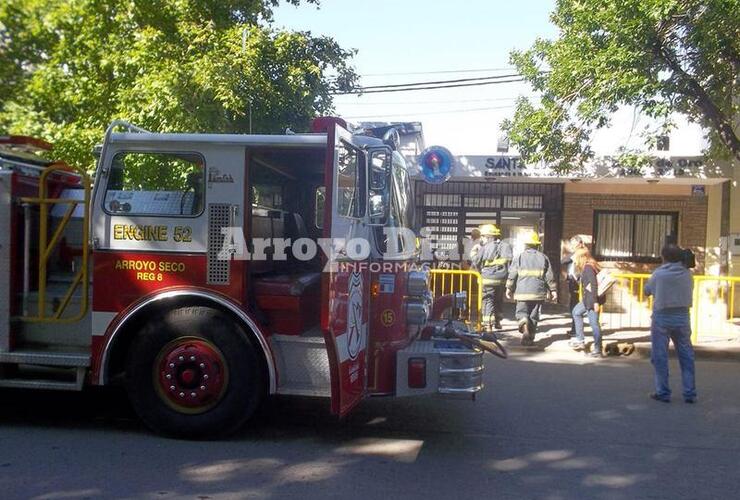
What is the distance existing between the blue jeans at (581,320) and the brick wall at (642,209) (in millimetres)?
5488

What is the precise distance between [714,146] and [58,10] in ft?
36.8

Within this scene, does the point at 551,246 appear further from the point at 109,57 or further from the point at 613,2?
the point at 109,57

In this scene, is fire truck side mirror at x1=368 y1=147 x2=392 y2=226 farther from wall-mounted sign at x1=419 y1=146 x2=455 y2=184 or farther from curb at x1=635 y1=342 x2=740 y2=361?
curb at x1=635 y1=342 x2=740 y2=361

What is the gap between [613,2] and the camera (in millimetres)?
10312

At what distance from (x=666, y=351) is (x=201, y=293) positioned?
16.2ft

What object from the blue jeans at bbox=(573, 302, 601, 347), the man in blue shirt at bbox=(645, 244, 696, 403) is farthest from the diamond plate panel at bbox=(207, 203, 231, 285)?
the blue jeans at bbox=(573, 302, 601, 347)

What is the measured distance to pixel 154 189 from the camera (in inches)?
234

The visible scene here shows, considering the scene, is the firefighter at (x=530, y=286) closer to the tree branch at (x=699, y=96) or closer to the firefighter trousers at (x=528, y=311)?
the firefighter trousers at (x=528, y=311)

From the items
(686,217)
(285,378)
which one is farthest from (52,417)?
(686,217)

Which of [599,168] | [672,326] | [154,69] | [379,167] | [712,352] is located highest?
[154,69]

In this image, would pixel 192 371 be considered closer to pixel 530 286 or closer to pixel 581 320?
pixel 530 286

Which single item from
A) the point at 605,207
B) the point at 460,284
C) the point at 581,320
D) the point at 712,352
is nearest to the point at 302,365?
the point at 581,320

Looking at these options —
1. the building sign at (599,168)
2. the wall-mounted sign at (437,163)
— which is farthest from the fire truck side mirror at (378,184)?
the building sign at (599,168)

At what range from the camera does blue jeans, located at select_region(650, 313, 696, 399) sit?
7.70m
